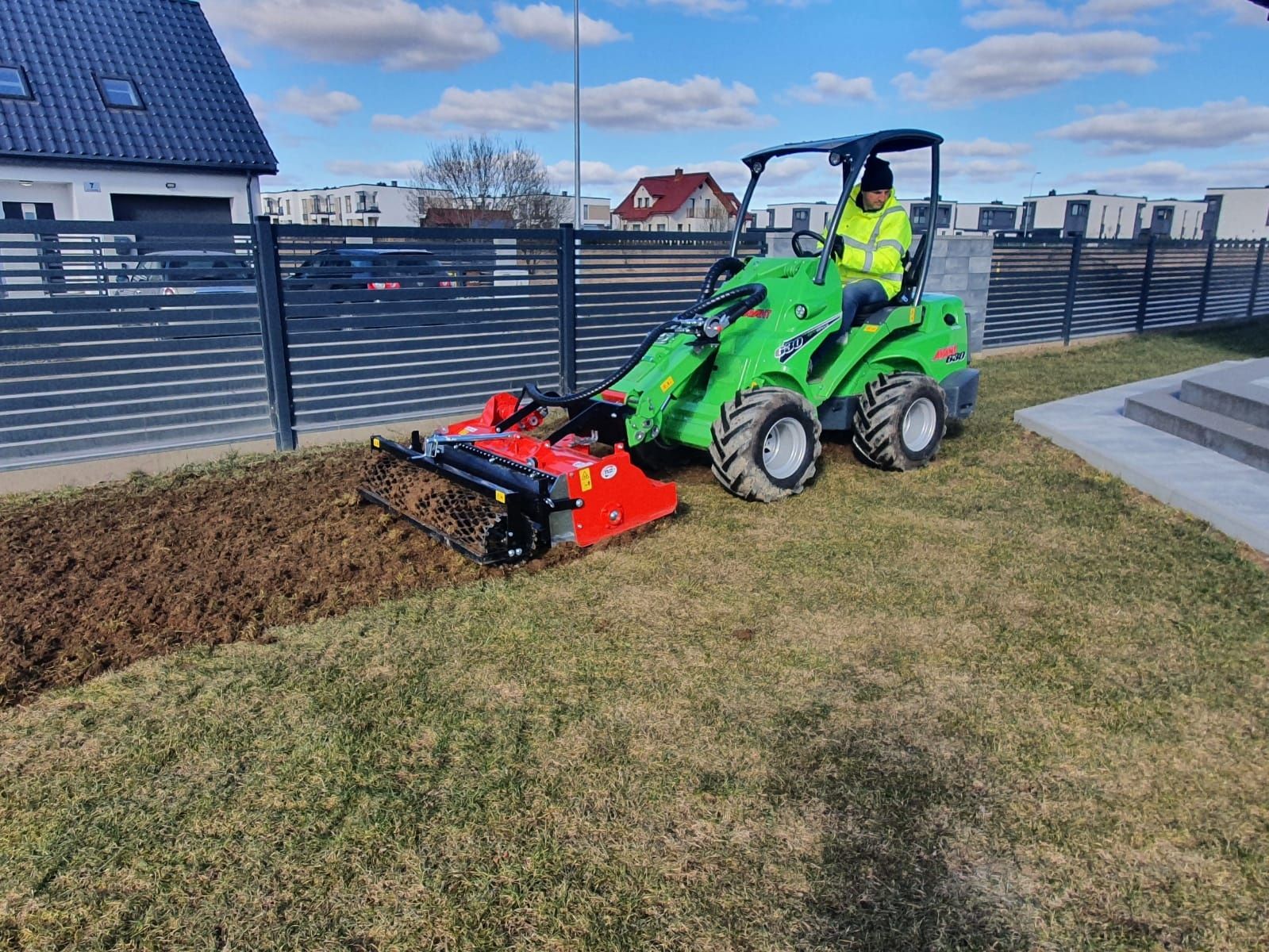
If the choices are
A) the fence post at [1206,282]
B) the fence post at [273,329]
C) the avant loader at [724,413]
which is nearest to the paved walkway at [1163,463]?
the avant loader at [724,413]

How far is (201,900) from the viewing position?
8.58 feet

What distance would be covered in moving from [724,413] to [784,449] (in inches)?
25.7

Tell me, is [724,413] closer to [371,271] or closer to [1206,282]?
[371,271]

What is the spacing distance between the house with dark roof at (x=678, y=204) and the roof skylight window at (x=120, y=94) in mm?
43115

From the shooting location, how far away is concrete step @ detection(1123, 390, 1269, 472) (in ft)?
22.3

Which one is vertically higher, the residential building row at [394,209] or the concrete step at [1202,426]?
the residential building row at [394,209]

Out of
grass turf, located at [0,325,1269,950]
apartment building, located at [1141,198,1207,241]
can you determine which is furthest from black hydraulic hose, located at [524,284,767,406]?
apartment building, located at [1141,198,1207,241]

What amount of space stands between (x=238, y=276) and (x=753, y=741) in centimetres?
585

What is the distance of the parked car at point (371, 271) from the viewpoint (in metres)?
7.41

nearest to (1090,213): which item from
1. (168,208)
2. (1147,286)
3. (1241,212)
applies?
(1241,212)

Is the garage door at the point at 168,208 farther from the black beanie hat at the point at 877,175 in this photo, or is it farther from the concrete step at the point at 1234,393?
the concrete step at the point at 1234,393

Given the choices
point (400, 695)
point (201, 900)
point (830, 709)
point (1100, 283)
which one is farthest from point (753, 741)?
point (1100, 283)

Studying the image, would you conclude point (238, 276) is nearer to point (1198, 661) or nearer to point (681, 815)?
point (681, 815)

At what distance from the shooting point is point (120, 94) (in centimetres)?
1994
